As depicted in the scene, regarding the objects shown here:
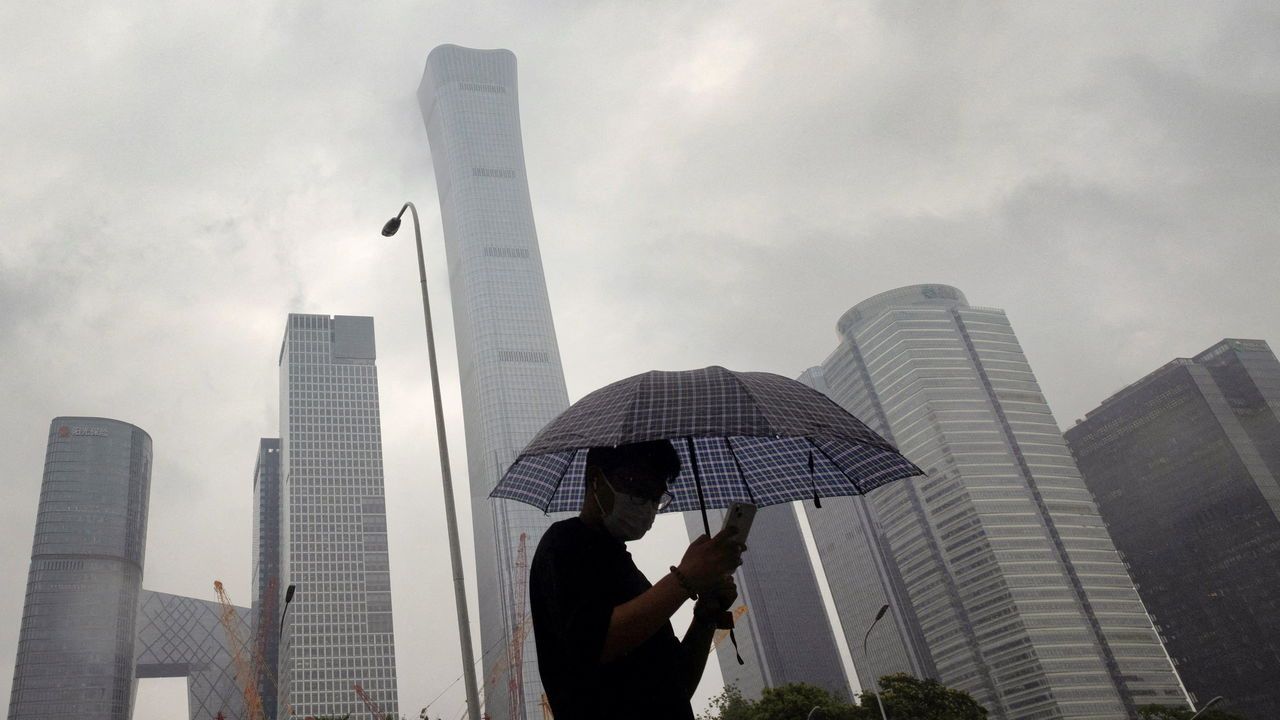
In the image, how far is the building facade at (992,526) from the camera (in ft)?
457

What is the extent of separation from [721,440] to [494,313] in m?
161

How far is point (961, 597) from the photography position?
496 feet

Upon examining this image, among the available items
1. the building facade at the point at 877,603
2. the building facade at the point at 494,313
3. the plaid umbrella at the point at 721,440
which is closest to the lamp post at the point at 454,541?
the plaid umbrella at the point at 721,440

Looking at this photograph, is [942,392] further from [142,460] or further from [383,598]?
[142,460]

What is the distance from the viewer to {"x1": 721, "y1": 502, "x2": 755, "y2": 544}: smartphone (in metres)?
3.41

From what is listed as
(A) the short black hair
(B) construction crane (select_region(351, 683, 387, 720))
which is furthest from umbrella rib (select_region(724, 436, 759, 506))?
(B) construction crane (select_region(351, 683, 387, 720))

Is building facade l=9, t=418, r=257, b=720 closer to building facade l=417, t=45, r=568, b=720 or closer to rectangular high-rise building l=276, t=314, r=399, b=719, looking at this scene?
rectangular high-rise building l=276, t=314, r=399, b=719

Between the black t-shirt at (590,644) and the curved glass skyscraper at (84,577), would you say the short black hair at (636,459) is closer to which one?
the black t-shirt at (590,644)

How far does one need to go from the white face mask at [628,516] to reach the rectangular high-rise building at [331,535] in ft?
577

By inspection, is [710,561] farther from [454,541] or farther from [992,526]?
[992,526]

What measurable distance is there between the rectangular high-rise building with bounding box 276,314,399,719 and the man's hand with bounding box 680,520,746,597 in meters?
176

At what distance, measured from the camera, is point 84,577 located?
167m

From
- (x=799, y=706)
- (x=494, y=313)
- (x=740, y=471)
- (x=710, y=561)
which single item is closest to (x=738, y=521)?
(x=710, y=561)

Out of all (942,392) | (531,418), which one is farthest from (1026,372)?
(531,418)
